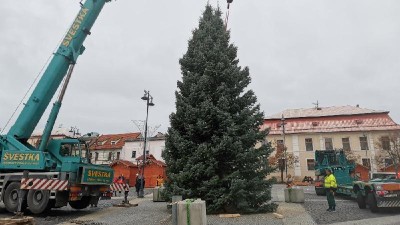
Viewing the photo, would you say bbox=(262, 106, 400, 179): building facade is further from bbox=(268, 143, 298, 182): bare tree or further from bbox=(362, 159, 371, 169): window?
bbox=(268, 143, 298, 182): bare tree

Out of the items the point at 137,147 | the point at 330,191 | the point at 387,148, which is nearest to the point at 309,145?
the point at 387,148

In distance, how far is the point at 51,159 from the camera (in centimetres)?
1396

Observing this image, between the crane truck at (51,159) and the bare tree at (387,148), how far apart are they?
4099cm

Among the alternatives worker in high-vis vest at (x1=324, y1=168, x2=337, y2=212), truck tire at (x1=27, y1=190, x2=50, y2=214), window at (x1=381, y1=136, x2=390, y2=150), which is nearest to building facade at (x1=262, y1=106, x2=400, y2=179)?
window at (x1=381, y1=136, x2=390, y2=150)

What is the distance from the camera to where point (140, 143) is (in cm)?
5803

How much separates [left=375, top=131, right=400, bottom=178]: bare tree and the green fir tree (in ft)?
122

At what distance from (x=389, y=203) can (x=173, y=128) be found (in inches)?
358

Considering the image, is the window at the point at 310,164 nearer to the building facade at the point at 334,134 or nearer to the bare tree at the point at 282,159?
the building facade at the point at 334,134

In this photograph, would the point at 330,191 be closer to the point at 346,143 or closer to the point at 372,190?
the point at 372,190

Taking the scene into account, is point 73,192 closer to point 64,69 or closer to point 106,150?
point 64,69

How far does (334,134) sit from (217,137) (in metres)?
42.0

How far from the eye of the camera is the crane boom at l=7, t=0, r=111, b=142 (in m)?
14.5

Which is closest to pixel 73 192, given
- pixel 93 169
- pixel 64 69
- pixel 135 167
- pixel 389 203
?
pixel 93 169

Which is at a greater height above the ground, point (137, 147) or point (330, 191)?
point (137, 147)
